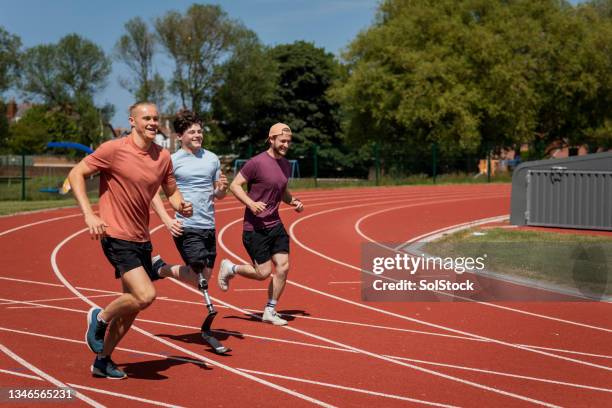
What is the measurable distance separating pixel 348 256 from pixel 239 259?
5.86 ft

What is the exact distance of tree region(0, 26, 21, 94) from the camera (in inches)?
2480

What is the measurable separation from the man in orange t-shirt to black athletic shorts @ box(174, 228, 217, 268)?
129 cm

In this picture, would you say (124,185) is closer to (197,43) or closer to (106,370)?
(106,370)

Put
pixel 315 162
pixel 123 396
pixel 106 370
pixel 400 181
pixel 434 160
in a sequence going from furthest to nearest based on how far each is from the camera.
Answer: pixel 434 160 < pixel 400 181 < pixel 315 162 < pixel 106 370 < pixel 123 396

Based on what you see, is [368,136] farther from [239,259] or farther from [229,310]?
[229,310]

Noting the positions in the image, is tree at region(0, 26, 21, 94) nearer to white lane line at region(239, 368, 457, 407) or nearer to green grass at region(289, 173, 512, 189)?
green grass at region(289, 173, 512, 189)

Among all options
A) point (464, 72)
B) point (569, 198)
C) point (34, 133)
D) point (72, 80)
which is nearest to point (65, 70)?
point (72, 80)

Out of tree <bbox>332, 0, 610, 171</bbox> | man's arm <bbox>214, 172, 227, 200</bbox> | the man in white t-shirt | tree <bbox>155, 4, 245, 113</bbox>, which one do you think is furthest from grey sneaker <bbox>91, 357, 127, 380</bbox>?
tree <bbox>155, 4, 245, 113</bbox>

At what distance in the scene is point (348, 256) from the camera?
546 inches

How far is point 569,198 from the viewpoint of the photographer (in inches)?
688

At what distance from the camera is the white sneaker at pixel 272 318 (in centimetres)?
812

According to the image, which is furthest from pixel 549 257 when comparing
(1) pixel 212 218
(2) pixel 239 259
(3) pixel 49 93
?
(3) pixel 49 93

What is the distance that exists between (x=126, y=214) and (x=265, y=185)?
228 centimetres

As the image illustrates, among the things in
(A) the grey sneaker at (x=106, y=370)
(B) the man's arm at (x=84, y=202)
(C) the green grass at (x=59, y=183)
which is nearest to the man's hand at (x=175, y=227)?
(B) the man's arm at (x=84, y=202)
